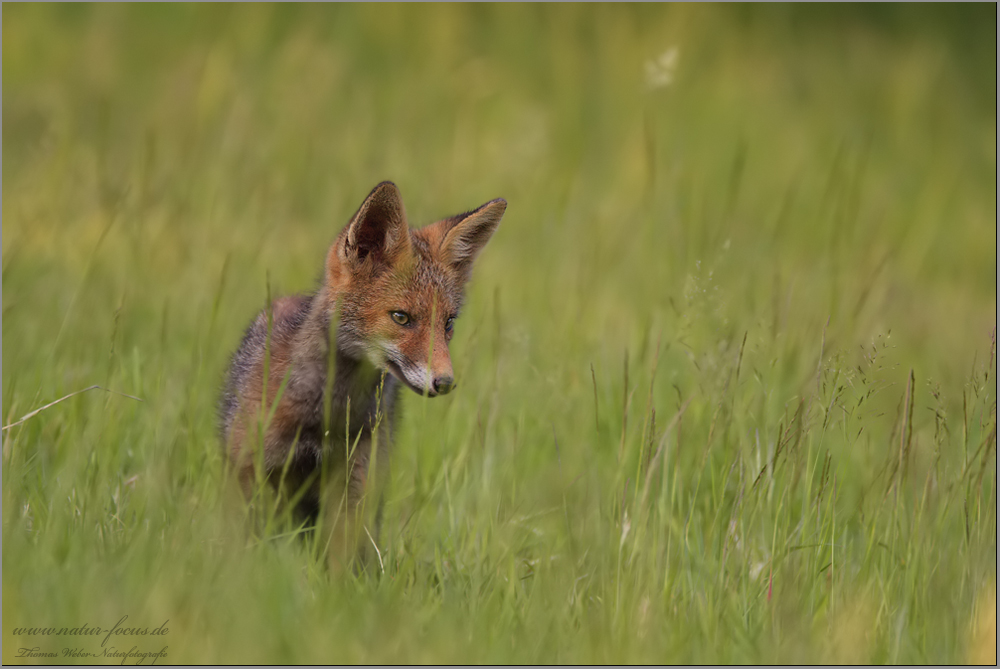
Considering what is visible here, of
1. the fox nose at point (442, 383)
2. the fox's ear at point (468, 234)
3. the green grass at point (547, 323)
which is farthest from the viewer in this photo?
the fox's ear at point (468, 234)

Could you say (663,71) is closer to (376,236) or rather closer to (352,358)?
(376,236)

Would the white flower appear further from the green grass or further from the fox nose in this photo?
the fox nose

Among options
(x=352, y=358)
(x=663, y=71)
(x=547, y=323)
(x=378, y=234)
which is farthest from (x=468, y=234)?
(x=547, y=323)

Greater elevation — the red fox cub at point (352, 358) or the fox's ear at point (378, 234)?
the fox's ear at point (378, 234)

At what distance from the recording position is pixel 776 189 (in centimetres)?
914

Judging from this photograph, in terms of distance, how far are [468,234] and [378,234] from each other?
447mm

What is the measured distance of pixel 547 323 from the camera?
5.72m

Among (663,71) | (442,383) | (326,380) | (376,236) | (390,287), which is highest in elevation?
(663,71)

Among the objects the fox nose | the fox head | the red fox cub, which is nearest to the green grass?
the red fox cub

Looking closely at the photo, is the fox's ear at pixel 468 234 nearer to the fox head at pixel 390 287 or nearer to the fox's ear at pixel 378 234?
the fox head at pixel 390 287

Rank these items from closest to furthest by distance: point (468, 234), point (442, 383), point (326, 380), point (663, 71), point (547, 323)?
point (442, 383) → point (326, 380) → point (468, 234) → point (663, 71) → point (547, 323)

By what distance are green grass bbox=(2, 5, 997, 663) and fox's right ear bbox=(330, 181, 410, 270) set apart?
0.56 m

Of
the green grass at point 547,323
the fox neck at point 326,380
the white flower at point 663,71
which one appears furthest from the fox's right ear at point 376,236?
the white flower at point 663,71

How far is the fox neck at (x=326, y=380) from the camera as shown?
3.80 meters
